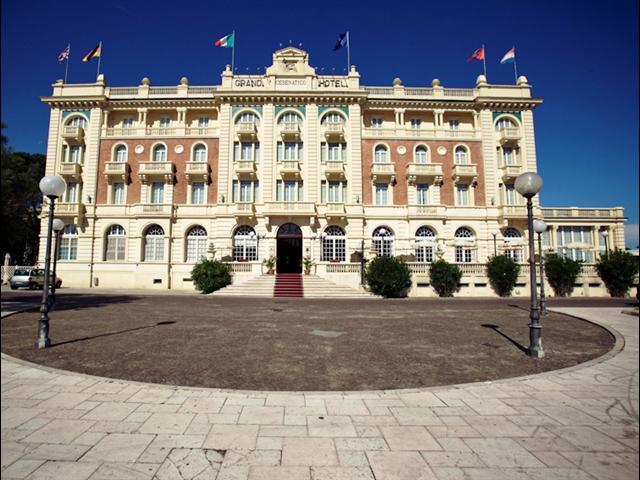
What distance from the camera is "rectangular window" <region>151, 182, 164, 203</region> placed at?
31.5 meters

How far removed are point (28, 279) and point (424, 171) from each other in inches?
1437

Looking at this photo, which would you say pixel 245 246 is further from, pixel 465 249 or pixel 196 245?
pixel 465 249

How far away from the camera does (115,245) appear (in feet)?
101

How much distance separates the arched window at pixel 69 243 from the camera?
3064cm

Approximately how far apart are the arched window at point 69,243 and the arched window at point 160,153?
9.92 m

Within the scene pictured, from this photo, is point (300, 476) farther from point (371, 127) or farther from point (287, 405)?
point (371, 127)

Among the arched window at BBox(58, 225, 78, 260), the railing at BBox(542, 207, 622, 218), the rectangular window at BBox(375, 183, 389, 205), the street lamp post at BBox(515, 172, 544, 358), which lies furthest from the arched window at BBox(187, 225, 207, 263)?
the railing at BBox(542, 207, 622, 218)

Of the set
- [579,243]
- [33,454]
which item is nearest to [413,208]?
[579,243]

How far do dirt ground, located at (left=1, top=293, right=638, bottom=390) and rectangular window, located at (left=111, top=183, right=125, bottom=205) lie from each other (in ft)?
69.0

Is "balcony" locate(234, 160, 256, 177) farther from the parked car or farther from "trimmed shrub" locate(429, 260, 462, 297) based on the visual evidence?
the parked car

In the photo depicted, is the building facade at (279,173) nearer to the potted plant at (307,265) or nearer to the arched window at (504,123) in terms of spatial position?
the arched window at (504,123)

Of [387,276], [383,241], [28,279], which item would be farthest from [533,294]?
[28,279]

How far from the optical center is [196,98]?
3206cm

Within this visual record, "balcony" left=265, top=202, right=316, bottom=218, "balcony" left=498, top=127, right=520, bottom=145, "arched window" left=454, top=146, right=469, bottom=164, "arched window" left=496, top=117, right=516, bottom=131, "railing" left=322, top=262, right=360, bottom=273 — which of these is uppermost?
"arched window" left=496, top=117, right=516, bottom=131
